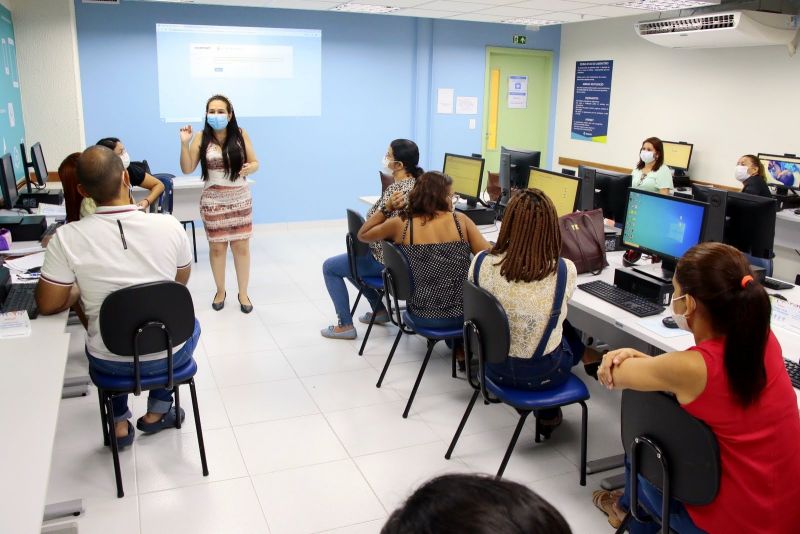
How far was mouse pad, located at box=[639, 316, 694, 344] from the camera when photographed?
2.50m

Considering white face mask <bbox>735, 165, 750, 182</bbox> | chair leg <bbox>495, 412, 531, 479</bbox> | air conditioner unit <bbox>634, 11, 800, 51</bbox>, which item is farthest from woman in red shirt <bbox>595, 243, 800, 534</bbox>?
air conditioner unit <bbox>634, 11, 800, 51</bbox>

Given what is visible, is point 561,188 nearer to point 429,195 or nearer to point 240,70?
point 429,195

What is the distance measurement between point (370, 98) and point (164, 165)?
239 cm

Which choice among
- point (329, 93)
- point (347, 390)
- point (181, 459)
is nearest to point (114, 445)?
point (181, 459)

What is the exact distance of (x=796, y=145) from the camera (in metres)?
5.97

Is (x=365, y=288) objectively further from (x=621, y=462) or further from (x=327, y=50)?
(x=327, y=50)

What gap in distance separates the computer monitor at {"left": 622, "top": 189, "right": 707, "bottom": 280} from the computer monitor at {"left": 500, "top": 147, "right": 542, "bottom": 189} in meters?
1.54

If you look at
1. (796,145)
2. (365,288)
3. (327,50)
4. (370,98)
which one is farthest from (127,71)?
(796,145)

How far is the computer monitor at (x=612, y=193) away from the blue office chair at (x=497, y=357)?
67.0 inches

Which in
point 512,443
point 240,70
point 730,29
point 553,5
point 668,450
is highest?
point 553,5

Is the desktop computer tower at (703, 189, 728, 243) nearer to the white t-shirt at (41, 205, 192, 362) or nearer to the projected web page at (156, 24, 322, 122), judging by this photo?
the white t-shirt at (41, 205, 192, 362)

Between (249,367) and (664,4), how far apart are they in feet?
16.0

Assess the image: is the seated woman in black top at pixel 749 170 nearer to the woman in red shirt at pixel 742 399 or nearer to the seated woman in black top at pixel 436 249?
the seated woman in black top at pixel 436 249

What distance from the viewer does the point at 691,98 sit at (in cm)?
693
